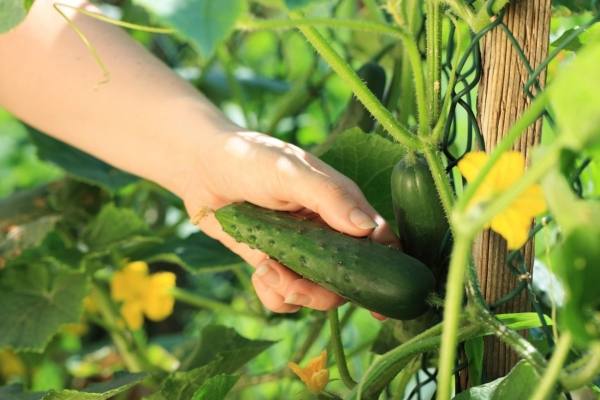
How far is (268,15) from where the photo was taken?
207 centimetres

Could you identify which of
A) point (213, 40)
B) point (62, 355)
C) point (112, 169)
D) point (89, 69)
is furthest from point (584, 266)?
point (62, 355)

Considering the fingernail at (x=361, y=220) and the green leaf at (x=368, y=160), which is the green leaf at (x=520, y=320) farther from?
the green leaf at (x=368, y=160)

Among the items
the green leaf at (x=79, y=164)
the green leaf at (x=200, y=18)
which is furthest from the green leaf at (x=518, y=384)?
the green leaf at (x=79, y=164)

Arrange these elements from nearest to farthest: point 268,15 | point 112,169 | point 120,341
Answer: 1. point 112,169
2. point 120,341
3. point 268,15

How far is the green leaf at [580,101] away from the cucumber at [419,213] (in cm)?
45

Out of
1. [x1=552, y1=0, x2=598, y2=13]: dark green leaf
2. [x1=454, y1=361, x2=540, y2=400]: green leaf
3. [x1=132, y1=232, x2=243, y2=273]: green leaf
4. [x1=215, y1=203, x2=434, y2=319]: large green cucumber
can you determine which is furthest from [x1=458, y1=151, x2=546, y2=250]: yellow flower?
[x1=132, y1=232, x2=243, y2=273]: green leaf

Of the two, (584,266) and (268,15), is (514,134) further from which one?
(268,15)

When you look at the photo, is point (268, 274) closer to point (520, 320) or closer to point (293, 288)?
point (293, 288)

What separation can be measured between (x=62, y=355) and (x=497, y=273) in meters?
1.56

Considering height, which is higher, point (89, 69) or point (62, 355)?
point (89, 69)

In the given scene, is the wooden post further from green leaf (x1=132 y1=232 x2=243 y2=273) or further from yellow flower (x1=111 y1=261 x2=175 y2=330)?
yellow flower (x1=111 y1=261 x2=175 y2=330)

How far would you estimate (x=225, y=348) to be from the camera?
1.28 meters

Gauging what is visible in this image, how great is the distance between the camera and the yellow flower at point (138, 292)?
66.6 inches

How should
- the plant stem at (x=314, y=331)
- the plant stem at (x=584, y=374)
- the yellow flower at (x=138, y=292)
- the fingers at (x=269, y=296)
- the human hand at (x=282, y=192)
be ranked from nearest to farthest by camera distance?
the plant stem at (x=584, y=374)
the human hand at (x=282, y=192)
the fingers at (x=269, y=296)
the plant stem at (x=314, y=331)
the yellow flower at (x=138, y=292)
